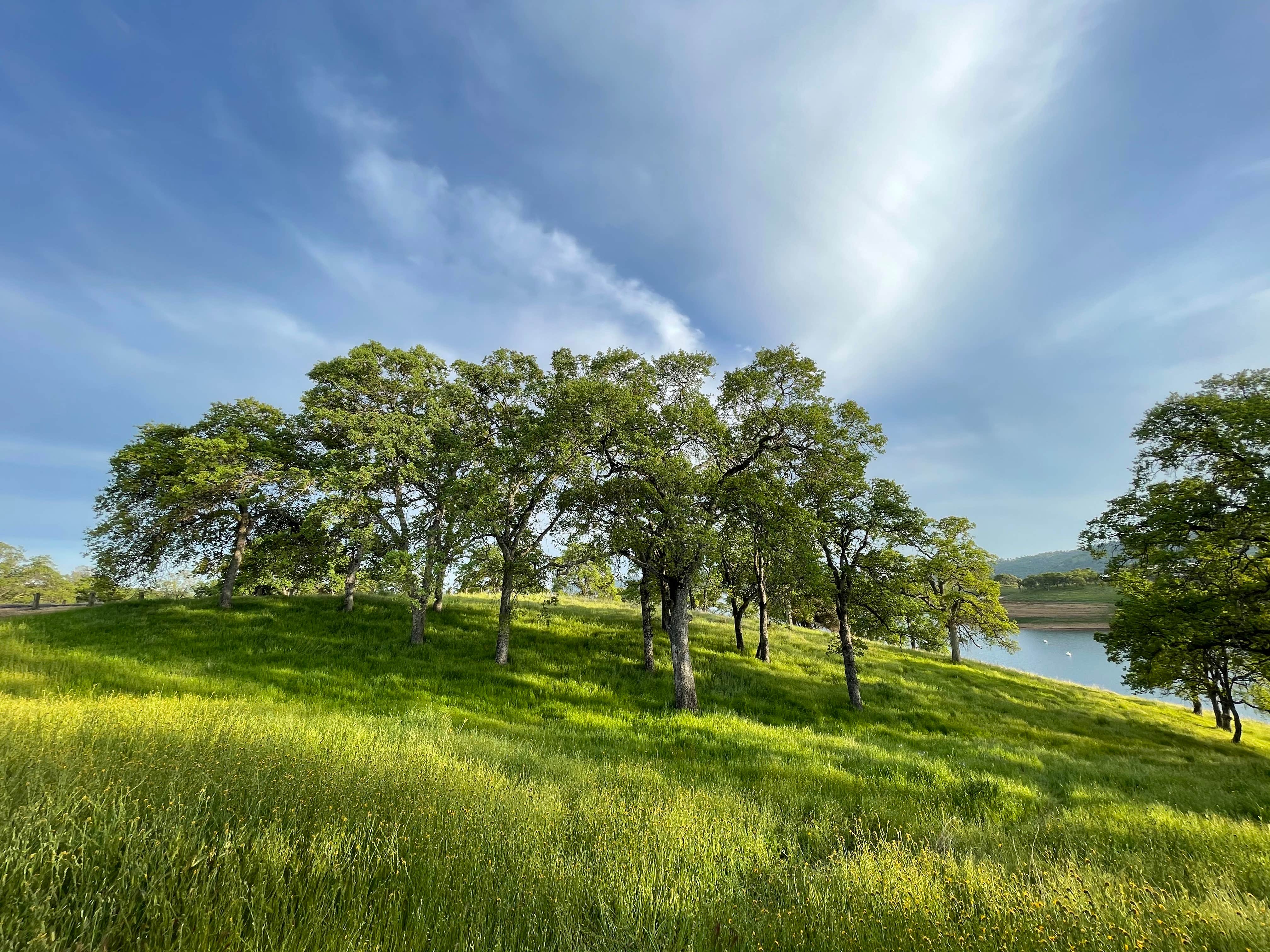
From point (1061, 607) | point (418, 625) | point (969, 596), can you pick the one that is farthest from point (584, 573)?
point (1061, 607)

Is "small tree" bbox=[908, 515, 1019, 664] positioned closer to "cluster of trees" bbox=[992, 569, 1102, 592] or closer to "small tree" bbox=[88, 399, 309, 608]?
"small tree" bbox=[88, 399, 309, 608]

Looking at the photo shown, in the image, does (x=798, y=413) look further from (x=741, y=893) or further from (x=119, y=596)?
(x=119, y=596)

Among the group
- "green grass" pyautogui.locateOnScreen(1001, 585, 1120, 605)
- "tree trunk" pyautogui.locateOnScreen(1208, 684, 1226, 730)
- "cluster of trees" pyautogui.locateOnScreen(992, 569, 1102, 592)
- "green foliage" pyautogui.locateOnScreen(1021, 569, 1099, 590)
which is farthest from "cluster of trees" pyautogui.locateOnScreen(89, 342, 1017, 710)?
"green foliage" pyautogui.locateOnScreen(1021, 569, 1099, 590)

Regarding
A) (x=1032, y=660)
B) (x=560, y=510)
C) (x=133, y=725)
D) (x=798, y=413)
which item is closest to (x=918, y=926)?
(x=133, y=725)

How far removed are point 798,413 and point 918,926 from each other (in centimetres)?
1425

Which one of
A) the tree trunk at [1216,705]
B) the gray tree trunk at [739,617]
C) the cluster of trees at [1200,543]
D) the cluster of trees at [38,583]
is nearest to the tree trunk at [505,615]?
the gray tree trunk at [739,617]

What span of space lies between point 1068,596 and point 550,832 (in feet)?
754

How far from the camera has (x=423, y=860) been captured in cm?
398

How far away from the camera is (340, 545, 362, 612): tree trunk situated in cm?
2302

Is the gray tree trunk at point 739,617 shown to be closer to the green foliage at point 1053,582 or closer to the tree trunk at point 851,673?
the tree trunk at point 851,673

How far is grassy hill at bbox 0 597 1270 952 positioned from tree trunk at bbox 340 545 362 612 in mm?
9215

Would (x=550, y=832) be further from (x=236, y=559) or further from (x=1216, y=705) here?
(x=1216, y=705)

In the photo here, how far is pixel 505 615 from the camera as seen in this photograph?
19.4m

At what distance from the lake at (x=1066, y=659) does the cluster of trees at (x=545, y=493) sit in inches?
1033
